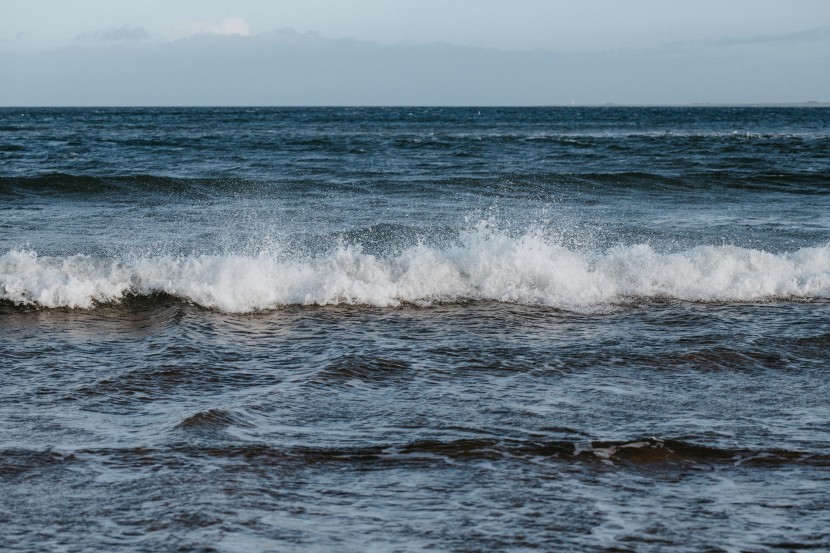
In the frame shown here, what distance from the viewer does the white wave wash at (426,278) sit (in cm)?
932

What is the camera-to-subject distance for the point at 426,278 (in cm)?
989

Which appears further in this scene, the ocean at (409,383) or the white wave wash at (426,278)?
the white wave wash at (426,278)

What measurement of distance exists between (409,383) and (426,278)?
3.56m

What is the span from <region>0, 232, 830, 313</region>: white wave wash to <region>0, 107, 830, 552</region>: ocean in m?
0.03

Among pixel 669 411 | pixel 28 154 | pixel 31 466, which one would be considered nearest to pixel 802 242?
pixel 669 411

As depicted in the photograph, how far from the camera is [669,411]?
5.80 metres

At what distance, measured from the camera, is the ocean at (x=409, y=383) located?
4.16m

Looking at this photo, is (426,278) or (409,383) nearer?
(409,383)

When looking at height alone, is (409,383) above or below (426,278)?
below

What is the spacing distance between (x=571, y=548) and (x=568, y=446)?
125cm

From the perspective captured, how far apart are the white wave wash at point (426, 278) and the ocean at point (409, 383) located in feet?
0.10

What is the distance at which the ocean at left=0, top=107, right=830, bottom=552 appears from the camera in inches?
164

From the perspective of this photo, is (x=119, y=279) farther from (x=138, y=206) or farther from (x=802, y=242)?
(x=802, y=242)

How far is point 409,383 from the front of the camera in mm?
6406
